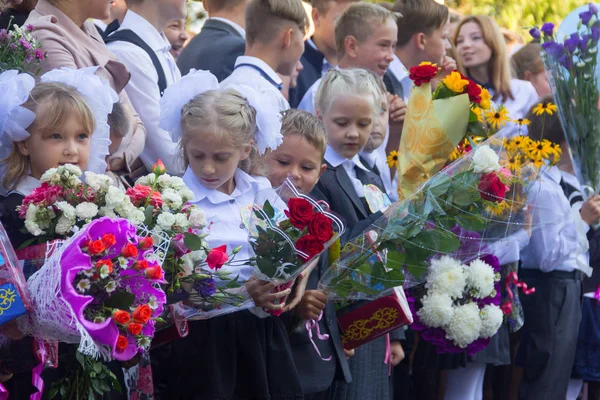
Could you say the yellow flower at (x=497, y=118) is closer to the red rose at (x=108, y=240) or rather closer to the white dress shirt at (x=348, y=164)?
the white dress shirt at (x=348, y=164)

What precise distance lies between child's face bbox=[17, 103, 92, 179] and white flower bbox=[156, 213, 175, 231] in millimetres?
655

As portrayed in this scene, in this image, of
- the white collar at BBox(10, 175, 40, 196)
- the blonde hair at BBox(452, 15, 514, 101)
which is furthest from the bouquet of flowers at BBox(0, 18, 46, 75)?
the blonde hair at BBox(452, 15, 514, 101)

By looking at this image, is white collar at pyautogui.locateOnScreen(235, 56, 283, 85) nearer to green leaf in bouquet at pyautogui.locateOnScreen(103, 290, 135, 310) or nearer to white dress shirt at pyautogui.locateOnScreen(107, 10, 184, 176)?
white dress shirt at pyautogui.locateOnScreen(107, 10, 184, 176)

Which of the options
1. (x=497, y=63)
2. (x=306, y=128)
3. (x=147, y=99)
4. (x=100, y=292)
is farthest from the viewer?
(x=497, y=63)

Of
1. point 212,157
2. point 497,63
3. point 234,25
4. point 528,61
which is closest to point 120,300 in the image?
point 212,157

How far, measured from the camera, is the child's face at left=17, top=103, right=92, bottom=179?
395cm

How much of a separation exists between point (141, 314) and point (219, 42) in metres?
3.43

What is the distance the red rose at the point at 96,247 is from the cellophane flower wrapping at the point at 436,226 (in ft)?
5.15

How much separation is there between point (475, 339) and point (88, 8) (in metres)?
2.84

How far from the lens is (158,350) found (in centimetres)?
429

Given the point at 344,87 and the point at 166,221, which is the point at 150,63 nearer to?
the point at 344,87

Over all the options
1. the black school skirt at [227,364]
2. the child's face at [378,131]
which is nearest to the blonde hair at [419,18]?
the child's face at [378,131]

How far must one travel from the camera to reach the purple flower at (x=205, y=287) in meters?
3.77

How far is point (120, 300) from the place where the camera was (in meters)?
3.27
